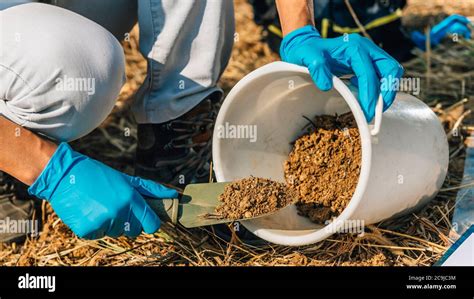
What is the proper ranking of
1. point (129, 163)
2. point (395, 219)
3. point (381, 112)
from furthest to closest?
point (129, 163) → point (395, 219) → point (381, 112)

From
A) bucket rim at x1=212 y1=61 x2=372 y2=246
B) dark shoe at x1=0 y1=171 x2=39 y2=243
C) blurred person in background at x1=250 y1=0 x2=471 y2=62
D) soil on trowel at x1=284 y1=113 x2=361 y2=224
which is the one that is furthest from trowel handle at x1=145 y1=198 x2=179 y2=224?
blurred person in background at x1=250 y1=0 x2=471 y2=62

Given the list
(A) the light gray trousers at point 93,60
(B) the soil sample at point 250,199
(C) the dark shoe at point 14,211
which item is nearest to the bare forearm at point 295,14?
(A) the light gray trousers at point 93,60

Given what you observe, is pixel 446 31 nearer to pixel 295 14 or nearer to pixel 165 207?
pixel 295 14

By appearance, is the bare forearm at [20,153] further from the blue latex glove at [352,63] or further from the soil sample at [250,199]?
the blue latex glove at [352,63]

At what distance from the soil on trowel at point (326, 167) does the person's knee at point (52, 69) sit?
377mm

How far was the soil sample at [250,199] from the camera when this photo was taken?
1246 mm

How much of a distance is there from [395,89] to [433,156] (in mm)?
204

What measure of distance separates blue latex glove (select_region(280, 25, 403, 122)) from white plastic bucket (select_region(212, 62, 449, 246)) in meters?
0.02

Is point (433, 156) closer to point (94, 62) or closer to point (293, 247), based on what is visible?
point (293, 247)

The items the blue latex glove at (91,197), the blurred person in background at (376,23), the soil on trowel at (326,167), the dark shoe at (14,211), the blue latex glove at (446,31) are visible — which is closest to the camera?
the blue latex glove at (91,197)

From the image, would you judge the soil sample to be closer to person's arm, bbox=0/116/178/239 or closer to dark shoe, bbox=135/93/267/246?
person's arm, bbox=0/116/178/239

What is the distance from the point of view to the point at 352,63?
121 cm

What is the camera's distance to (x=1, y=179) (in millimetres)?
1482
